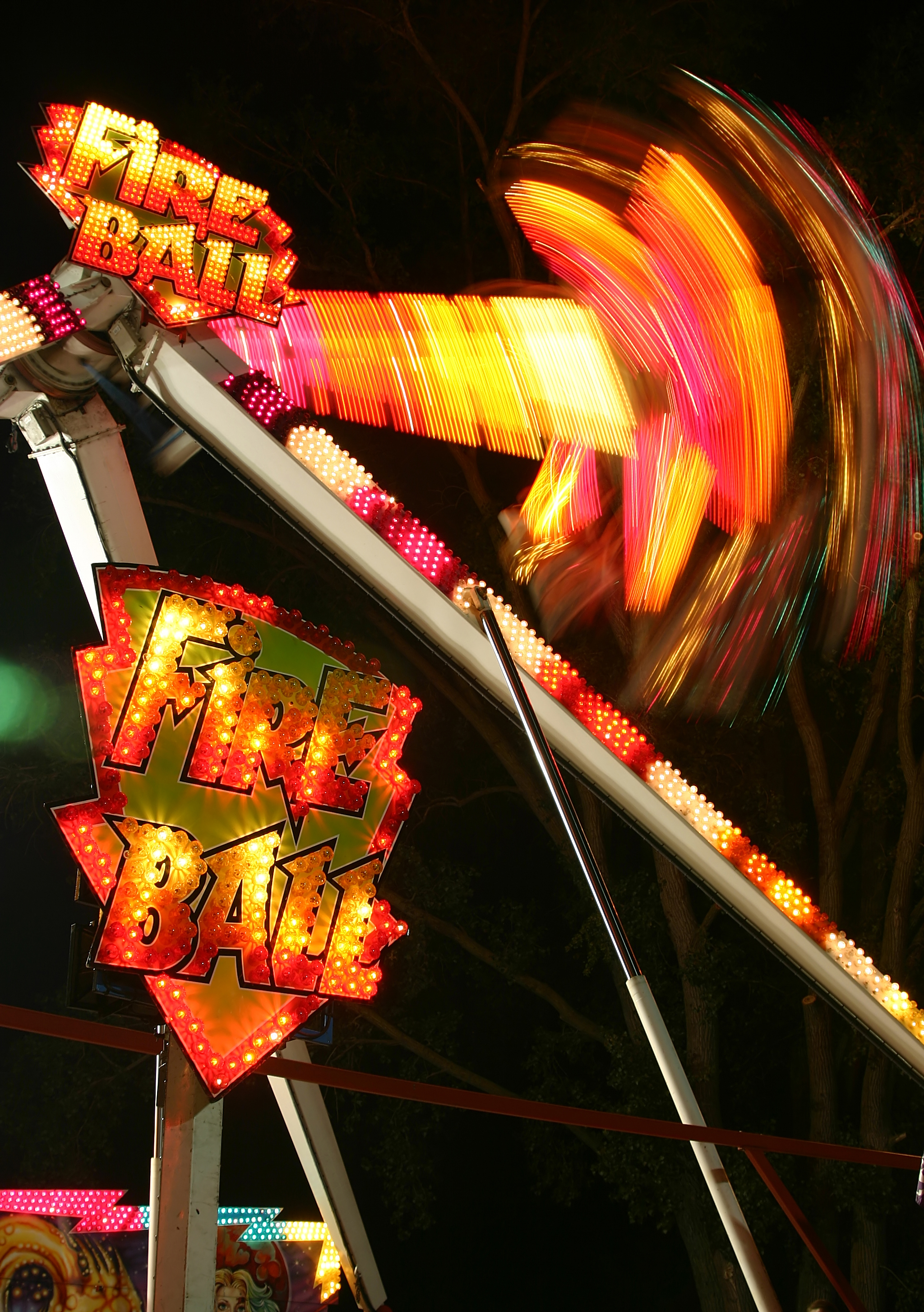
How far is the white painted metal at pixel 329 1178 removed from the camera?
998cm

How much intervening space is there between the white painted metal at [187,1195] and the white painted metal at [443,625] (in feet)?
9.38

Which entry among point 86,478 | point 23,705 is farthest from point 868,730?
point 23,705

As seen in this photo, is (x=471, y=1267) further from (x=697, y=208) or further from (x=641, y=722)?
(x=697, y=208)

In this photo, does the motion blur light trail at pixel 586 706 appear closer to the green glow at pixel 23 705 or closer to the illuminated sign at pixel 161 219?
the illuminated sign at pixel 161 219

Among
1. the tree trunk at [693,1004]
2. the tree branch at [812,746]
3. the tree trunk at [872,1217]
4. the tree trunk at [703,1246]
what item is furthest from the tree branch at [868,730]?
the tree trunk at [703,1246]

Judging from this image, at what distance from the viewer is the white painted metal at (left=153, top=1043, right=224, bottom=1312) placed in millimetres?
4746

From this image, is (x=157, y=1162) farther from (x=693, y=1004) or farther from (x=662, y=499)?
(x=693, y=1004)

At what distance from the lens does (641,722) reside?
12203 millimetres

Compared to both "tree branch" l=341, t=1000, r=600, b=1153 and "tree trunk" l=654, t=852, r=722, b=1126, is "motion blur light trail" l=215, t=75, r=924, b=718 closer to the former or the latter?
"tree trunk" l=654, t=852, r=722, b=1126

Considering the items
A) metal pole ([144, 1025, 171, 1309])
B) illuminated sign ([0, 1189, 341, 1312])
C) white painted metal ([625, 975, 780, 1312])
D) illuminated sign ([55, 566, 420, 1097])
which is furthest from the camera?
illuminated sign ([0, 1189, 341, 1312])

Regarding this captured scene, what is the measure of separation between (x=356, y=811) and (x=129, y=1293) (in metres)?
7.75

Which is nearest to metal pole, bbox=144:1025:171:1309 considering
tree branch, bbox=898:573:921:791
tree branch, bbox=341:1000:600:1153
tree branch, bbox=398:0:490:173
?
tree branch, bbox=341:1000:600:1153

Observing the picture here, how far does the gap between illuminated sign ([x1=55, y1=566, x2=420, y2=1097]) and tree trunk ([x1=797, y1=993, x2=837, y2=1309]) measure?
7205mm

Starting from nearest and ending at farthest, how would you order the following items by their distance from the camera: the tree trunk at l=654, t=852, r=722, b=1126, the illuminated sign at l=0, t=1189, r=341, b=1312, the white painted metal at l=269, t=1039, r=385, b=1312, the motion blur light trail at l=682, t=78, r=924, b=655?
the motion blur light trail at l=682, t=78, r=924, b=655 < the white painted metal at l=269, t=1039, r=385, b=1312 < the illuminated sign at l=0, t=1189, r=341, b=1312 < the tree trunk at l=654, t=852, r=722, b=1126
